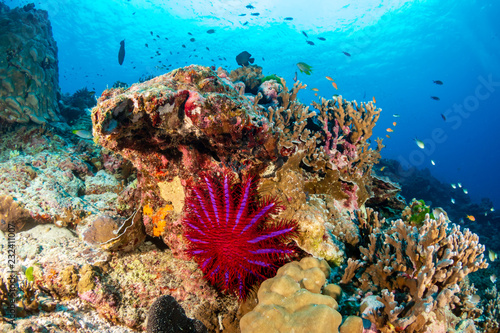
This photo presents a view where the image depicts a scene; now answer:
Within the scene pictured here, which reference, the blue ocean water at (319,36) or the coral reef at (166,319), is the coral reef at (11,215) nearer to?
the coral reef at (166,319)

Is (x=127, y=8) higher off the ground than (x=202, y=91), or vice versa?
(x=127, y=8)

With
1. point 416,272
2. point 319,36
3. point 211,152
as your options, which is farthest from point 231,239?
point 319,36

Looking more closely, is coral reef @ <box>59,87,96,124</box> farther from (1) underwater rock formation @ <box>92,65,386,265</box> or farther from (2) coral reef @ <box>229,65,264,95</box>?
(1) underwater rock formation @ <box>92,65,386,265</box>

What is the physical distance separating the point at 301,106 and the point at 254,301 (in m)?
4.74

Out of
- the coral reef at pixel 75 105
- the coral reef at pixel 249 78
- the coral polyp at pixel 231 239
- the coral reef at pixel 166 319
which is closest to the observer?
the coral reef at pixel 166 319

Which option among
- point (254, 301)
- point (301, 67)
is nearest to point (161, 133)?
point (254, 301)

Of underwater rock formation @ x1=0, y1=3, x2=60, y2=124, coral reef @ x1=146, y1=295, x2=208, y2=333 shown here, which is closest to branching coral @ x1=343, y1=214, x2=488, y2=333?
coral reef @ x1=146, y1=295, x2=208, y2=333

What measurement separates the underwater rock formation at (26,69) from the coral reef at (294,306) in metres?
9.77

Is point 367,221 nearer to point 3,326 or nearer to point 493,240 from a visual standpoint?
point 3,326

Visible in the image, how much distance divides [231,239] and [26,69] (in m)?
10.7

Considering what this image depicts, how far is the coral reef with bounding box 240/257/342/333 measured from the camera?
2031mm

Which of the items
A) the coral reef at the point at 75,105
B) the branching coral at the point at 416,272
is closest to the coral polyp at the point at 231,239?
the branching coral at the point at 416,272

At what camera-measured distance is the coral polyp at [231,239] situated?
2586 millimetres

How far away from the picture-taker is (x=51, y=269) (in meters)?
2.85
